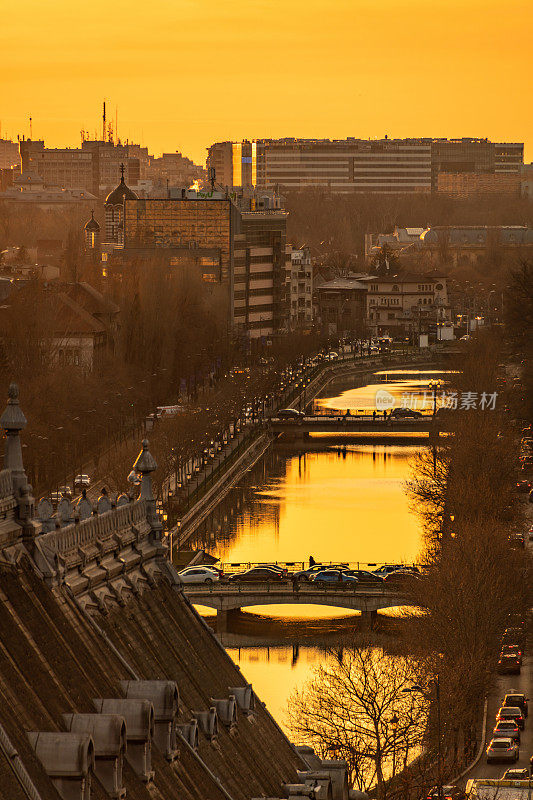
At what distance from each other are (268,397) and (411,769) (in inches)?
2931

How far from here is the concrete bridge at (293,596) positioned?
50.0 m

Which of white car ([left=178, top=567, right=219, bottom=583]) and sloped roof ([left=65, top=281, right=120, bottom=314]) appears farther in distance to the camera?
sloped roof ([left=65, top=281, right=120, bottom=314])

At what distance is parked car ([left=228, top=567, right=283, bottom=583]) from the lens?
51656 millimetres

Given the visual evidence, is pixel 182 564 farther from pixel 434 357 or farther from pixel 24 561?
pixel 434 357

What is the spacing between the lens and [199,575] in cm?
5209

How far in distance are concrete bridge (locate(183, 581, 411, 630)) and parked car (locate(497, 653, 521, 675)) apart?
661 cm

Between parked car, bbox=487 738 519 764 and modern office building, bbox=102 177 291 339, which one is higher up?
modern office building, bbox=102 177 291 339

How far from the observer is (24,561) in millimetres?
16062

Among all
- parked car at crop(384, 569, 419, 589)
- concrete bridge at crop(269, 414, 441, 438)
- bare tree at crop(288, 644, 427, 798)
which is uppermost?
bare tree at crop(288, 644, 427, 798)

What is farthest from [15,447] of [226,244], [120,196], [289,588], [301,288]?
[301,288]

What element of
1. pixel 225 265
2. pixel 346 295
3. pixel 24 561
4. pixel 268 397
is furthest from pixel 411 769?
pixel 346 295

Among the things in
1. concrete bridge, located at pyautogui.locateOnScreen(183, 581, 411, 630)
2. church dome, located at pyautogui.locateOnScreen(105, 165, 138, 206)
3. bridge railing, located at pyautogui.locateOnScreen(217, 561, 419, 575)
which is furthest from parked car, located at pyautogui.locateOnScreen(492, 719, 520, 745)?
church dome, located at pyautogui.locateOnScreen(105, 165, 138, 206)

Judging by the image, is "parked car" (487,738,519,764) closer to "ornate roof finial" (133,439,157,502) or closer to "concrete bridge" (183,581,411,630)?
"concrete bridge" (183,581,411,630)

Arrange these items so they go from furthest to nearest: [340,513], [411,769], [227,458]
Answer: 1. [227,458]
2. [340,513]
3. [411,769]
